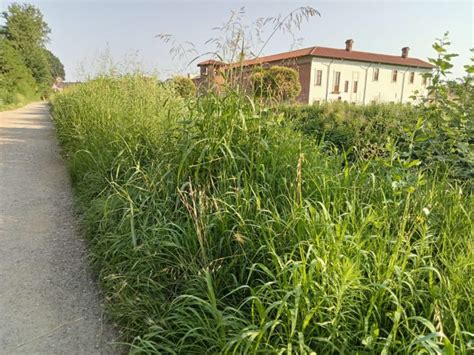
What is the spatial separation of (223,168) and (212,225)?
544 millimetres

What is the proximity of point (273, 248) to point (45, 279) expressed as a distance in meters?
1.92

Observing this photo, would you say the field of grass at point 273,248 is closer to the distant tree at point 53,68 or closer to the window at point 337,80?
the window at point 337,80

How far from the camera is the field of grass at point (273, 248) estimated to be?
57.0 inches

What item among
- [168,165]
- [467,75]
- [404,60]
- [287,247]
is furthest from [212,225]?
[404,60]

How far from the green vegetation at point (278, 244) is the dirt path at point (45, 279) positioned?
178 millimetres

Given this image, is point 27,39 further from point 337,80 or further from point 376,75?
point 376,75

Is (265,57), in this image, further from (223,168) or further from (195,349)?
(195,349)

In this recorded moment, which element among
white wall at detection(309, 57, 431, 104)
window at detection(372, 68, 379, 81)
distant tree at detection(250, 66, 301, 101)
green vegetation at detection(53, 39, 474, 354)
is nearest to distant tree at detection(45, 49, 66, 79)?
white wall at detection(309, 57, 431, 104)

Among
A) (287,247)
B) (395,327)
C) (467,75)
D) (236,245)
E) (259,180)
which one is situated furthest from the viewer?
(467,75)

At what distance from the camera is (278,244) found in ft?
6.06

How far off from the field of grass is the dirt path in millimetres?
181

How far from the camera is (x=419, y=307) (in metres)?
1.57

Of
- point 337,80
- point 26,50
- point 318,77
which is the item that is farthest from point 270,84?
point 26,50

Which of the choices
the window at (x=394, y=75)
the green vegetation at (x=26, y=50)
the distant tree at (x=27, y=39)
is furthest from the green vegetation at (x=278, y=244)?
the window at (x=394, y=75)
